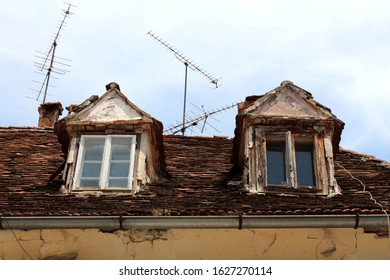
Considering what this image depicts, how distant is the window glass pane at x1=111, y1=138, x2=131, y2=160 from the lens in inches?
408

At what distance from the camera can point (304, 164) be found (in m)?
10.3

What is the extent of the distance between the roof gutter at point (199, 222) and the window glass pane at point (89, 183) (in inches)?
58.8

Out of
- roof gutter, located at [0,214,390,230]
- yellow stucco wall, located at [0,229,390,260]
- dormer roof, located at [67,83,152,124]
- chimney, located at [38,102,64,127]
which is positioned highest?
chimney, located at [38,102,64,127]

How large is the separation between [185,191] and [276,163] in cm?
154

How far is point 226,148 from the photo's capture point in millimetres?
13141

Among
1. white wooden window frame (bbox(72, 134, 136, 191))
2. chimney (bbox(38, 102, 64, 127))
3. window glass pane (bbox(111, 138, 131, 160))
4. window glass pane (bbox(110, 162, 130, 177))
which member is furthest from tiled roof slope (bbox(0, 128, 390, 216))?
chimney (bbox(38, 102, 64, 127))

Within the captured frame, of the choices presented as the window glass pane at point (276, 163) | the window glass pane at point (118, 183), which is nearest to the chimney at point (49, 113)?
the window glass pane at point (118, 183)

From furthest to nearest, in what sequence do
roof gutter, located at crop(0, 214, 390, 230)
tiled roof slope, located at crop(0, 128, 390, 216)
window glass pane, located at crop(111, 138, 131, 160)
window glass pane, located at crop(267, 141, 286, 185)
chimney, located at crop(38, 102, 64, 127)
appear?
chimney, located at crop(38, 102, 64, 127) < window glass pane, located at crop(111, 138, 131, 160) < window glass pane, located at crop(267, 141, 286, 185) < tiled roof slope, located at crop(0, 128, 390, 216) < roof gutter, located at crop(0, 214, 390, 230)

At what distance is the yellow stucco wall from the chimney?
722 centimetres

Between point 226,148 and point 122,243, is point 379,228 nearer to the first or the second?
point 122,243

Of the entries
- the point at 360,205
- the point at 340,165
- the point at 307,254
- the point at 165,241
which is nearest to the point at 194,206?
the point at 165,241

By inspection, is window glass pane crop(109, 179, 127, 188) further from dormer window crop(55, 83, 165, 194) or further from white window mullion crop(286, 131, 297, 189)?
white window mullion crop(286, 131, 297, 189)

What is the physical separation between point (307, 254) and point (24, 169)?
18.0ft

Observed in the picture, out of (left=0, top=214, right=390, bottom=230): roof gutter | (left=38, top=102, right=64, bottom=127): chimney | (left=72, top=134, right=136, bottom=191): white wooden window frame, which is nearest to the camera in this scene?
(left=0, top=214, right=390, bottom=230): roof gutter
